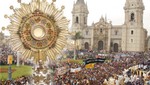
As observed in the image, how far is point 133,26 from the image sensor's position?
52000 mm

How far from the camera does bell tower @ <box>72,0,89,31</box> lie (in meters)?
57.2

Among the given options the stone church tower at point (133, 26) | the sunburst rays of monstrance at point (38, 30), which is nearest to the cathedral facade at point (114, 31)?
the stone church tower at point (133, 26)

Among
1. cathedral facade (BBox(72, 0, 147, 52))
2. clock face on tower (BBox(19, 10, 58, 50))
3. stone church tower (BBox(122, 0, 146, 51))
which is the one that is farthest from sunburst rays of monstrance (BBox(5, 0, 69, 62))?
stone church tower (BBox(122, 0, 146, 51))

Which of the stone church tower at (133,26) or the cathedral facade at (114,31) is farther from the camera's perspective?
the cathedral facade at (114,31)

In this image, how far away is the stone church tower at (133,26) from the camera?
51.7 metres

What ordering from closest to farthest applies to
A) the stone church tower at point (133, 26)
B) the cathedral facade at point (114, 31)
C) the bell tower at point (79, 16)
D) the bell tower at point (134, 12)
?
the bell tower at point (134, 12) → the stone church tower at point (133, 26) → the cathedral facade at point (114, 31) → the bell tower at point (79, 16)

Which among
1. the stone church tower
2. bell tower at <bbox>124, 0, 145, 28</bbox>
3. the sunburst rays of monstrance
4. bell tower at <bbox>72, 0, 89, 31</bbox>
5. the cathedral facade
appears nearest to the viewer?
the sunburst rays of monstrance

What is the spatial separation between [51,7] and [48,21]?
0.83ft

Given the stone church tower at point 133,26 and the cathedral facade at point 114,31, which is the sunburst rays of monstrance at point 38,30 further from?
the stone church tower at point 133,26

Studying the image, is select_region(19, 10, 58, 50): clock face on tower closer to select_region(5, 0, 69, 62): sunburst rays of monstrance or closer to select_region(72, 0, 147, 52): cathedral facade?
select_region(5, 0, 69, 62): sunburst rays of monstrance

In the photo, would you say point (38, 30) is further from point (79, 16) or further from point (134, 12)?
point (79, 16)

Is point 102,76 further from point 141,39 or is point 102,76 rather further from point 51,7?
point 141,39

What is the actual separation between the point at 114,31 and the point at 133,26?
4.25 m

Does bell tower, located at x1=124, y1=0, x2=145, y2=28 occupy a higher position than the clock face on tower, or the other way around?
bell tower, located at x1=124, y1=0, x2=145, y2=28
